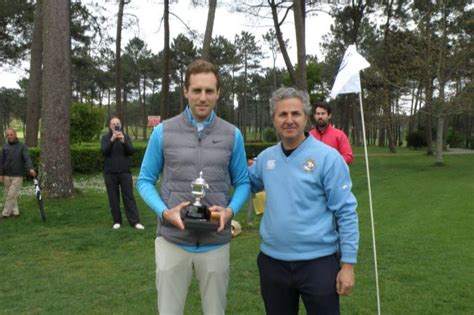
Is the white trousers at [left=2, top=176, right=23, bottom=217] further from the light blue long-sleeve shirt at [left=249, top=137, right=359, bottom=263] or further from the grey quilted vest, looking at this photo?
the light blue long-sleeve shirt at [left=249, top=137, right=359, bottom=263]

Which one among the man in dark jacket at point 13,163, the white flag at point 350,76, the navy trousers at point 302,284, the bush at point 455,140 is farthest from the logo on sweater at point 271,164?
the bush at point 455,140

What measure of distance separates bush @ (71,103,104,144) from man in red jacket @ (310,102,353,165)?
23007mm

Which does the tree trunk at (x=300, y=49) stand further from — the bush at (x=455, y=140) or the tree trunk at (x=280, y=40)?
the bush at (x=455, y=140)

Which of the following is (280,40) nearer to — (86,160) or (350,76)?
(86,160)

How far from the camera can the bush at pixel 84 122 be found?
2727 cm

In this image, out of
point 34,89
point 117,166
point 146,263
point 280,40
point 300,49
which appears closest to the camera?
point 146,263

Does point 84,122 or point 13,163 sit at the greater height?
point 84,122

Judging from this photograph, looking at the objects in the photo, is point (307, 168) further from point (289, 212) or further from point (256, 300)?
point (256, 300)

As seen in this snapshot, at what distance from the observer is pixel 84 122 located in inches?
1100

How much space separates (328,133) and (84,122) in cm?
2426

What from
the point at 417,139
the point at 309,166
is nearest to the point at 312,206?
the point at 309,166

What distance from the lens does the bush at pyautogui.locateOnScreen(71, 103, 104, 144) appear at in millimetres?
27267

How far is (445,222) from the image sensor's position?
9555mm

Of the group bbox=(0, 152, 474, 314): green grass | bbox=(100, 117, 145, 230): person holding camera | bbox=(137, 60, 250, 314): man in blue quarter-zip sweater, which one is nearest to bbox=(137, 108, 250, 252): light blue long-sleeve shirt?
bbox=(137, 60, 250, 314): man in blue quarter-zip sweater
